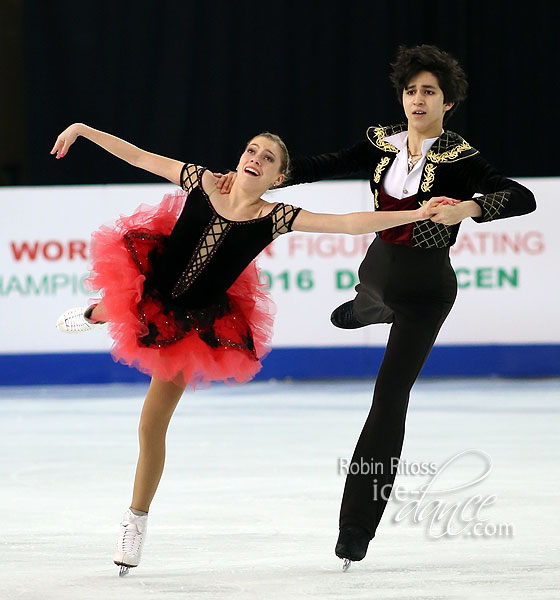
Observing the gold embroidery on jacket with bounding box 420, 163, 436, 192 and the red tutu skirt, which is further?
the gold embroidery on jacket with bounding box 420, 163, 436, 192

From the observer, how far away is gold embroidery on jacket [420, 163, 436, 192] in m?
3.13

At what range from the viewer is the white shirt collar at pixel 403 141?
3170mm

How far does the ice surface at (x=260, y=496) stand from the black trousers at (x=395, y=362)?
0.65 feet

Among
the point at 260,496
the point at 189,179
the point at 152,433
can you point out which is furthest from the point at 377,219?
the point at 260,496

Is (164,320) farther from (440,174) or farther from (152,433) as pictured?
(440,174)

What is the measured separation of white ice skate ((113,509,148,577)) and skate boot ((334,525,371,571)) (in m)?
0.52

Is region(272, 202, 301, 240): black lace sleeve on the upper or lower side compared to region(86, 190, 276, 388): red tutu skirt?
upper

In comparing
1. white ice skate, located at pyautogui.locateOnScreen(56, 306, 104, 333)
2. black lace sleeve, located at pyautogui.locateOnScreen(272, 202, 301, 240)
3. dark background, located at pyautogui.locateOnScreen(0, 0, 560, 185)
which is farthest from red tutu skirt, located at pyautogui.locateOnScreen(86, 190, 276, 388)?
dark background, located at pyautogui.locateOnScreen(0, 0, 560, 185)

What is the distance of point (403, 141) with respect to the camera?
3.25m

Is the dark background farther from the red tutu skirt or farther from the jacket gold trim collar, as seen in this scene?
the jacket gold trim collar

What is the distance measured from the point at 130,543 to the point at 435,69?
1513mm

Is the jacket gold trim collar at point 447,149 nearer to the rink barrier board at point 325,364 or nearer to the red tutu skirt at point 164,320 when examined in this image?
the red tutu skirt at point 164,320

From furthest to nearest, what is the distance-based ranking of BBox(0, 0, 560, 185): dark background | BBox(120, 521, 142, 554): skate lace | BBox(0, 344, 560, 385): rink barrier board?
1. BBox(0, 0, 560, 185): dark background
2. BBox(0, 344, 560, 385): rink barrier board
3. BBox(120, 521, 142, 554): skate lace

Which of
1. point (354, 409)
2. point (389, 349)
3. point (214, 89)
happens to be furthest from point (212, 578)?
point (214, 89)
